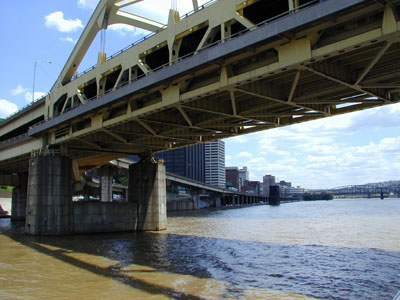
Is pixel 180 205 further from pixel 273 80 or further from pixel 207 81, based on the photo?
pixel 273 80

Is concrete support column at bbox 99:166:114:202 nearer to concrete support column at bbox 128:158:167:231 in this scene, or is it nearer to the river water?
concrete support column at bbox 128:158:167:231

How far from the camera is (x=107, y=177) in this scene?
92.9 m

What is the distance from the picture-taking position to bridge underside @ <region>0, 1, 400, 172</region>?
15891 mm

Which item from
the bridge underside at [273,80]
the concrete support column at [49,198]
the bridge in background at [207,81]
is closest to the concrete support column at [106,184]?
the bridge in background at [207,81]

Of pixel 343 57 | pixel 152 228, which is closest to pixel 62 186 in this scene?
pixel 152 228

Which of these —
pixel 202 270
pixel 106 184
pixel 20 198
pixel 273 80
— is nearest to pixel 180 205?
pixel 106 184

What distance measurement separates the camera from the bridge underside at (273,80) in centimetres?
1589

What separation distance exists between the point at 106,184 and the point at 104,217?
52886 mm

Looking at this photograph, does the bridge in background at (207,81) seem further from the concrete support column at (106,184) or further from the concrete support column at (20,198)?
the concrete support column at (106,184)

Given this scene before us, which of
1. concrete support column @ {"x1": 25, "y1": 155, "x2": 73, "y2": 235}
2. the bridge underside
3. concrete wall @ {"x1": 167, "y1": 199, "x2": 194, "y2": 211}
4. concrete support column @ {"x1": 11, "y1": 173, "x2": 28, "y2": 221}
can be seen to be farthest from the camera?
concrete wall @ {"x1": 167, "y1": 199, "x2": 194, "y2": 211}

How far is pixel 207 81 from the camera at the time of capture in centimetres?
2288

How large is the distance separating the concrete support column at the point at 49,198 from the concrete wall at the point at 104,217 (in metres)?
0.99

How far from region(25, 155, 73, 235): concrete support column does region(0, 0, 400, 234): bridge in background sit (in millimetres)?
98

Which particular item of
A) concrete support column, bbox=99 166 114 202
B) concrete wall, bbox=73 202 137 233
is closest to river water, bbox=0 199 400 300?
concrete wall, bbox=73 202 137 233
